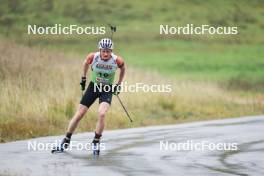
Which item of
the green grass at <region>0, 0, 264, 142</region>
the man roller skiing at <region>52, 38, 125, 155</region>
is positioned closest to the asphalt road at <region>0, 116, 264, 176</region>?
the man roller skiing at <region>52, 38, 125, 155</region>

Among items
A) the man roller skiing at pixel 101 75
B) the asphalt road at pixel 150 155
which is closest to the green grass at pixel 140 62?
the asphalt road at pixel 150 155

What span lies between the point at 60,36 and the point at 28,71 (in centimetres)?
6833

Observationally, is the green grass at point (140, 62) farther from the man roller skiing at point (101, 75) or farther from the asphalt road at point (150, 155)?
the man roller skiing at point (101, 75)

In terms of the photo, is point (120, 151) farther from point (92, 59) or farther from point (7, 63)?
point (7, 63)

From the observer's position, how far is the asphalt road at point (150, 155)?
14.4m

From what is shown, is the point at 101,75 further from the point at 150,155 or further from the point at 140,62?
the point at 140,62

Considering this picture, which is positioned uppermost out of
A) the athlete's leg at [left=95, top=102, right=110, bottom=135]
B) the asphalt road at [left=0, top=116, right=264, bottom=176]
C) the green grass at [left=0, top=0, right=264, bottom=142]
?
the green grass at [left=0, top=0, right=264, bottom=142]

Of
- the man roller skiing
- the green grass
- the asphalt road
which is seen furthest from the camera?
the green grass

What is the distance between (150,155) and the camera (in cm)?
1688

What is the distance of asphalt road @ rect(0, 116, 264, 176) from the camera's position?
47.3 feet

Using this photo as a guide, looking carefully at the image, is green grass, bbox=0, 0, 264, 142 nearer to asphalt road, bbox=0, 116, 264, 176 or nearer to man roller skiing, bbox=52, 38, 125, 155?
asphalt road, bbox=0, 116, 264, 176

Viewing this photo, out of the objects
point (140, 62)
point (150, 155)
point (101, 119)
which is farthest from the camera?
point (140, 62)

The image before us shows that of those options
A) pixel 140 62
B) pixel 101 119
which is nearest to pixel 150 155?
pixel 101 119

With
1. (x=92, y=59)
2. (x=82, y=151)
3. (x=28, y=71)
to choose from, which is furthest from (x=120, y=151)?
(x=28, y=71)
